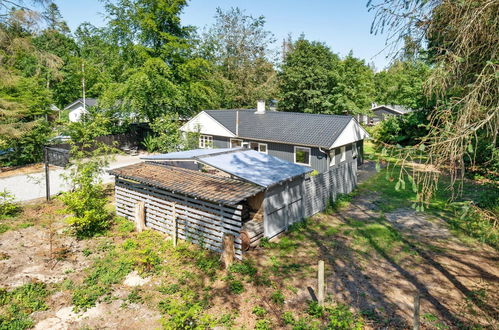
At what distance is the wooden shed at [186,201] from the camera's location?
10.2 metres

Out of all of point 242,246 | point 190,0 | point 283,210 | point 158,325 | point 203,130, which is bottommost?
point 158,325

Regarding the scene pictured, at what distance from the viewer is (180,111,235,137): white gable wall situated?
24.7 m

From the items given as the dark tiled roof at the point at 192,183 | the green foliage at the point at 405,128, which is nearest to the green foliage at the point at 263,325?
the dark tiled roof at the point at 192,183

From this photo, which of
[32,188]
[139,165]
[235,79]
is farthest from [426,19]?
[235,79]

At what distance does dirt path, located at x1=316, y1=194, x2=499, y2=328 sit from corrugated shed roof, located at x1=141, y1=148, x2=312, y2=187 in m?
2.70

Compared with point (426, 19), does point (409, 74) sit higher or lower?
higher

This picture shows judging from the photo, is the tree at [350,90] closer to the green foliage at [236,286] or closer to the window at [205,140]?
the window at [205,140]

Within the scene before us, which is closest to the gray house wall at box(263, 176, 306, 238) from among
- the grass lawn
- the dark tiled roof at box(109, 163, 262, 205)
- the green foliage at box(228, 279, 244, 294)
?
the grass lawn

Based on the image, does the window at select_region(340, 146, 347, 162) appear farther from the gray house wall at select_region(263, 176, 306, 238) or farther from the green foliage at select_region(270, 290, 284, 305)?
the green foliage at select_region(270, 290, 284, 305)

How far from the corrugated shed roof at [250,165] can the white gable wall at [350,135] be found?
6762mm

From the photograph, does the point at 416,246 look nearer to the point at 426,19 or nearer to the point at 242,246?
the point at 242,246

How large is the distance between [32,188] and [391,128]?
30.4 metres

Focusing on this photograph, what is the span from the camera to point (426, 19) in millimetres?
6781

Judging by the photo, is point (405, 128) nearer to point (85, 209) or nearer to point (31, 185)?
point (85, 209)
